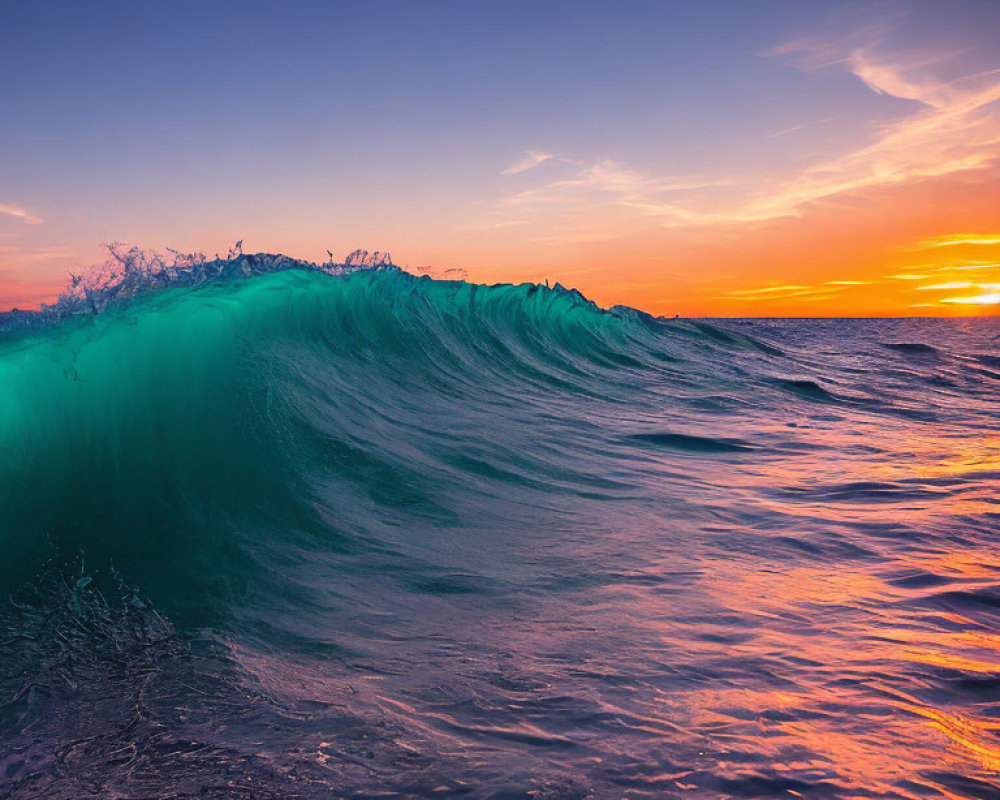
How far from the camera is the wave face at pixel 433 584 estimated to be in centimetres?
212

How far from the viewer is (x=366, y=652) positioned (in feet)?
9.60

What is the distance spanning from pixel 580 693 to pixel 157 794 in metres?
1.43

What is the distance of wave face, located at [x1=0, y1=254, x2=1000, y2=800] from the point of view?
2.12m

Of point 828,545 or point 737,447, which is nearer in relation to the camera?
point 828,545

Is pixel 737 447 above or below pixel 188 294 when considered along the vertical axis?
below

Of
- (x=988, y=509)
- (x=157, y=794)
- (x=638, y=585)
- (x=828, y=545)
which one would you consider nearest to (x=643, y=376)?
(x=988, y=509)

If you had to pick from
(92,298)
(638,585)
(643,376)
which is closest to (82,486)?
(92,298)

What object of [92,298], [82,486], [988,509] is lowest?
[988,509]

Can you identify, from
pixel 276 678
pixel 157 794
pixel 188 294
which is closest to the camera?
pixel 157 794

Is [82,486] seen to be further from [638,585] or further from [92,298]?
[638,585]

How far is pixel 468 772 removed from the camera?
6.68 ft

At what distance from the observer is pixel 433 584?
372 centimetres

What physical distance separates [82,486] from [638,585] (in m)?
3.89

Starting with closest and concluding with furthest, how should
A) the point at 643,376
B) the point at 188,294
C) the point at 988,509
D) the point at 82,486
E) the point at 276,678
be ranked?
the point at 276,678, the point at 82,486, the point at 988,509, the point at 188,294, the point at 643,376
